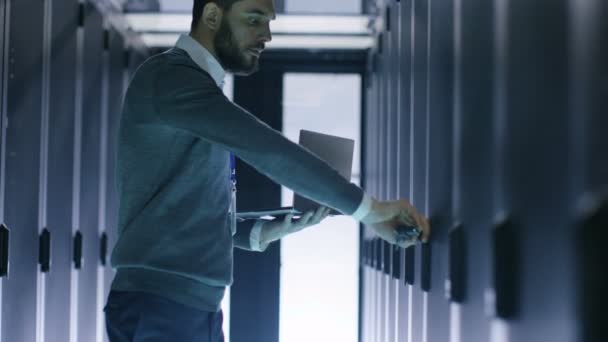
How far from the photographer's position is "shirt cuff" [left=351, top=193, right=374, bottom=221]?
1750 millimetres

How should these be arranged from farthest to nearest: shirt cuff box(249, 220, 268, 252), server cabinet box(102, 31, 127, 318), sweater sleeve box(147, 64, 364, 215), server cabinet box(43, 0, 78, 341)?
1. server cabinet box(102, 31, 127, 318)
2. server cabinet box(43, 0, 78, 341)
3. shirt cuff box(249, 220, 268, 252)
4. sweater sleeve box(147, 64, 364, 215)

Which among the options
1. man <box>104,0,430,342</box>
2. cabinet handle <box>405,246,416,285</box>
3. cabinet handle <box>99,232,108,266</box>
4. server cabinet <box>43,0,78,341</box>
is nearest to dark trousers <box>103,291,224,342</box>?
man <box>104,0,430,342</box>

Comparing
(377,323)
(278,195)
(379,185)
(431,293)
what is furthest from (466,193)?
(278,195)

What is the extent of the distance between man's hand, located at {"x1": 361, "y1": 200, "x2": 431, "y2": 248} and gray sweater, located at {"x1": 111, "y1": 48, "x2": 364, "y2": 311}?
8cm

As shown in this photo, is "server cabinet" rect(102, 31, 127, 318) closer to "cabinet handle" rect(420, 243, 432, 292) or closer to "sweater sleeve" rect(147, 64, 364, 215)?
"cabinet handle" rect(420, 243, 432, 292)

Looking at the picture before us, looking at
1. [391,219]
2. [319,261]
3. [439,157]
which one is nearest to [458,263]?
[391,219]

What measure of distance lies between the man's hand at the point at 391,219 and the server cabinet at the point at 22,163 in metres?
1.47

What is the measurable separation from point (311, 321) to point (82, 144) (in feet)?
7.75

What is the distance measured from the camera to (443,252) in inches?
79.5

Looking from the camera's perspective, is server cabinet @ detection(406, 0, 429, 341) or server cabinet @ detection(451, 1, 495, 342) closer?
server cabinet @ detection(451, 1, 495, 342)

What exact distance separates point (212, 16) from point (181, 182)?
0.47 metres

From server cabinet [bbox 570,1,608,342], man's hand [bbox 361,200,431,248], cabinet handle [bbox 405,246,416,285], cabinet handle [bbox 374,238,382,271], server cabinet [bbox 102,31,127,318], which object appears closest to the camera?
server cabinet [bbox 570,1,608,342]

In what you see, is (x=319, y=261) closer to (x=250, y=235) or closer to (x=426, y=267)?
(x=250, y=235)

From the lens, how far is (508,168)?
142cm
